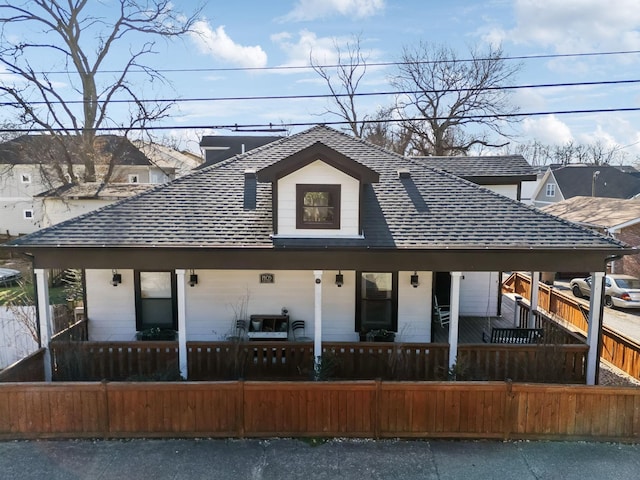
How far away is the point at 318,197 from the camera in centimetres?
870

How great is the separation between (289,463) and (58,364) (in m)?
5.23

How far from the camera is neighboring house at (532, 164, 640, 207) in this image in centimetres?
3875

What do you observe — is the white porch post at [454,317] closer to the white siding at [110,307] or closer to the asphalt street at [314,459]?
the asphalt street at [314,459]

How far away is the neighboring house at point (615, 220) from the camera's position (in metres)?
21.3

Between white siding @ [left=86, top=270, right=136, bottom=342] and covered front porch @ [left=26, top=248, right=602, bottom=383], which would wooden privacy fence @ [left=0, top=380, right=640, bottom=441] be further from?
white siding @ [left=86, top=270, right=136, bottom=342]

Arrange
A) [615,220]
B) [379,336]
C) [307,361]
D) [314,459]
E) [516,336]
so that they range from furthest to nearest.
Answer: [615,220] → [379,336] → [516,336] → [307,361] → [314,459]

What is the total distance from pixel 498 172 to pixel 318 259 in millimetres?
7806

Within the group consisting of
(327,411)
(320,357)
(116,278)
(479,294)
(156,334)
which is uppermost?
(116,278)

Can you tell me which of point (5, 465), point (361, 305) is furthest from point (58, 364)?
point (361, 305)

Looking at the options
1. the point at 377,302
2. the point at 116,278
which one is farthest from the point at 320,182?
the point at 116,278

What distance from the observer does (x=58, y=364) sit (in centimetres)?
835

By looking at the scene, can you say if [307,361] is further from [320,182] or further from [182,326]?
[320,182]

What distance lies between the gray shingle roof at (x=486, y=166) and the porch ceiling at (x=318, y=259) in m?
5.34

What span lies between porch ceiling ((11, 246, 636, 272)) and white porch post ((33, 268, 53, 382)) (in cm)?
23
